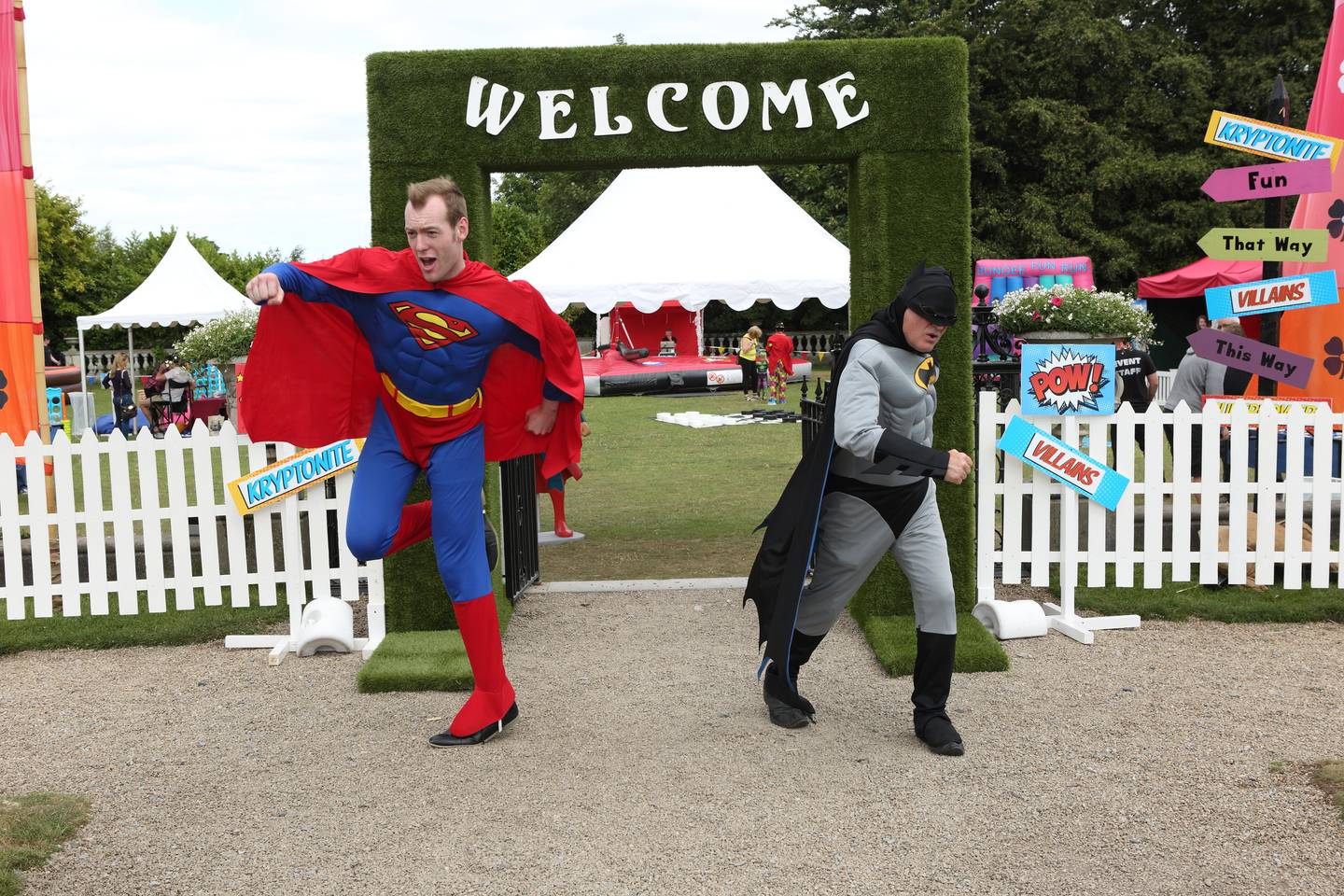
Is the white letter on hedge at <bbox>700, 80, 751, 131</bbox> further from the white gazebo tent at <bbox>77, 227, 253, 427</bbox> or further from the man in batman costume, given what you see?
the white gazebo tent at <bbox>77, 227, 253, 427</bbox>

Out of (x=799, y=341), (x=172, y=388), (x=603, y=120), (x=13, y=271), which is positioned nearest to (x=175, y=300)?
(x=172, y=388)

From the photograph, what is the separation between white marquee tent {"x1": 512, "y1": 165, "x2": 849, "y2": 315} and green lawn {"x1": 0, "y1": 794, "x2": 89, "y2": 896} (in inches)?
548

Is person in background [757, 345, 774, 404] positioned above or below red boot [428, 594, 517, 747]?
above

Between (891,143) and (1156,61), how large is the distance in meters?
33.8

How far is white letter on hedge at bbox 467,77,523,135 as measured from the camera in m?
6.32

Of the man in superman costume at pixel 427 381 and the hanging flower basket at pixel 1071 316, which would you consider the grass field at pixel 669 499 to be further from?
the man in superman costume at pixel 427 381

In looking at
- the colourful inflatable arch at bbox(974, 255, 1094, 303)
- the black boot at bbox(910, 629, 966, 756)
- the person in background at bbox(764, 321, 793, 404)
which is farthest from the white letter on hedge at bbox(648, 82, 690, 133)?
the colourful inflatable arch at bbox(974, 255, 1094, 303)

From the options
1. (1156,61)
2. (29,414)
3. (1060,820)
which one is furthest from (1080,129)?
(1060,820)

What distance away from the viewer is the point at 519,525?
7520mm

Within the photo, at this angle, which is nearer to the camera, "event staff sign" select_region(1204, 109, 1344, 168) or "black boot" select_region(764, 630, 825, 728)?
"black boot" select_region(764, 630, 825, 728)

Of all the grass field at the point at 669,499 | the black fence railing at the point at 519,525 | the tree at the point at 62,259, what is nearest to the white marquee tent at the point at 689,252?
the grass field at the point at 669,499

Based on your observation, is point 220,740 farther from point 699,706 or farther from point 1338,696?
point 1338,696

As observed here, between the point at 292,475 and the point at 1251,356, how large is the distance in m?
6.01

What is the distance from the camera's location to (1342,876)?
3.54 metres
